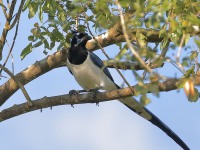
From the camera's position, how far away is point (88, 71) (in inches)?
251

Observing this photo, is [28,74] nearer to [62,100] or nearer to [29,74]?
[29,74]

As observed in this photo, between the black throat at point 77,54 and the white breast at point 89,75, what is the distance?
0.04m

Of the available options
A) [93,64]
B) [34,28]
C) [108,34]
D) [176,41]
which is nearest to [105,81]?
A: [93,64]

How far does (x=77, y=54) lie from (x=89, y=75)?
0.23 metres

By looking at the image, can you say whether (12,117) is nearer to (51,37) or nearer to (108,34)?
(51,37)

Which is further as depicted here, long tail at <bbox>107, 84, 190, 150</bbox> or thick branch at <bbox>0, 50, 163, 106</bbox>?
long tail at <bbox>107, 84, 190, 150</bbox>

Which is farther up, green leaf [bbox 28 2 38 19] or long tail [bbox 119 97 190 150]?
green leaf [bbox 28 2 38 19]

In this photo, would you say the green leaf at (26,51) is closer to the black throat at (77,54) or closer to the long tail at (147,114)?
the black throat at (77,54)

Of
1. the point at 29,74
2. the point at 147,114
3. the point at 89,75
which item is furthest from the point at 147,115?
the point at 29,74

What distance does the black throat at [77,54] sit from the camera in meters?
6.32

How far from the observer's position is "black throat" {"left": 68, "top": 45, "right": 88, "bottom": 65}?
20.7ft

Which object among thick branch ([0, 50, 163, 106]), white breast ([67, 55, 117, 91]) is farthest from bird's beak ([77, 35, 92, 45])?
thick branch ([0, 50, 163, 106])

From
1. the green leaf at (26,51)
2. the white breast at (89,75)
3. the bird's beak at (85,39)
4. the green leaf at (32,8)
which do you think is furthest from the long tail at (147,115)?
the green leaf at (32,8)

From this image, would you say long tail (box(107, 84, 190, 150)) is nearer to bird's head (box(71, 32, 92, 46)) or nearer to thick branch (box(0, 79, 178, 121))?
bird's head (box(71, 32, 92, 46))
